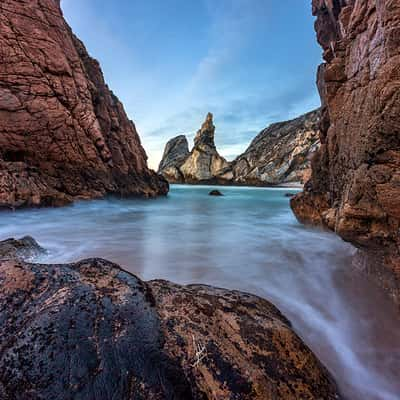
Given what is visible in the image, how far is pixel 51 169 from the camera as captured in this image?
42.0 feet

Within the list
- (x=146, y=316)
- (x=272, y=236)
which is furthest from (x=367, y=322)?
(x=272, y=236)

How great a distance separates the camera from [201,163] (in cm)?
7675

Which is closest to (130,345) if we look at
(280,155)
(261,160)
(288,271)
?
(288,271)

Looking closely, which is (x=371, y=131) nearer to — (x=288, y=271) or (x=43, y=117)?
(x=288, y=271)

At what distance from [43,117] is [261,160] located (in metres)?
67.3

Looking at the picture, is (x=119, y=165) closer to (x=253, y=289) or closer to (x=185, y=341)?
(x=253, y=289)

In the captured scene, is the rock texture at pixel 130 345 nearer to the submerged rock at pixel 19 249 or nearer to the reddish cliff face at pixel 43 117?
the submerged rock at pixel 19 249

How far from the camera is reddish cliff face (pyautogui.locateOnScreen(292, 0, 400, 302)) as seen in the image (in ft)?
7.50

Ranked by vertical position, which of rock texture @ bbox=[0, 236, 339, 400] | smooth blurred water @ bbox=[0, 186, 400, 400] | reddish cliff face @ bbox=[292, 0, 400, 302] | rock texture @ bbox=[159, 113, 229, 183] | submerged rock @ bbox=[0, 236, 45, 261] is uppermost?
rock texture @ bbox=[159, 113, 229, 183]

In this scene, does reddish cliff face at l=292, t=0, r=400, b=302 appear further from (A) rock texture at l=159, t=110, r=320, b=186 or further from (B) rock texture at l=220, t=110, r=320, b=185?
(A) rock texture at l=159, t=110, r=320, b=186

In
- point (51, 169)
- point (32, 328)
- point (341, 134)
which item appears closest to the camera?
point (32, 328)

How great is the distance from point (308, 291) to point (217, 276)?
143cm

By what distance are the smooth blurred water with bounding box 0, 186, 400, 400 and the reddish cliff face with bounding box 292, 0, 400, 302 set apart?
0.56m

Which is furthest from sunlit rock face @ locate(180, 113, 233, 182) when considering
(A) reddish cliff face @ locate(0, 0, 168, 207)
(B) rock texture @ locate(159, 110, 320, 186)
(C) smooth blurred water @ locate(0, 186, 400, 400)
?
(C) smooth blurred water @ locate(0, 186, 400, 400)
